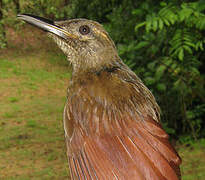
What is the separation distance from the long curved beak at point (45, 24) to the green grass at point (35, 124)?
3.52 m

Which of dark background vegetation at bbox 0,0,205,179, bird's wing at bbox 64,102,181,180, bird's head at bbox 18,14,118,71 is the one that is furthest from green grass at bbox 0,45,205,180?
bird's wing at bbox 64,102,181,180

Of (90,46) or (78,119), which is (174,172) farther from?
(90,46)

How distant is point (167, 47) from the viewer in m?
4.54

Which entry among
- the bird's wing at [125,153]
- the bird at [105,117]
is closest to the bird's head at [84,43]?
the bird at [105,117]

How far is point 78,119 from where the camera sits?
1.73 metres

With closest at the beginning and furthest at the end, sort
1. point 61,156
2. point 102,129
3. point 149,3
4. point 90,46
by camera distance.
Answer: point 102,129
point 90,46
point 149,3
point 61,156

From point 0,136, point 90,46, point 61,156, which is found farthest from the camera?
point 0,136

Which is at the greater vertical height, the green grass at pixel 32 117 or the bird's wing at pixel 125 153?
the bird's wing at pixel 125 153

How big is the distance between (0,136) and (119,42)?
381 centimetres

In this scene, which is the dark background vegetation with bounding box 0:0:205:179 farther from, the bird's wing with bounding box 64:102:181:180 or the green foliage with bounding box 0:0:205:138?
the bird's wing with bounding box 64:102:181:180

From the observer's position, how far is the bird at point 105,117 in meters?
1.54

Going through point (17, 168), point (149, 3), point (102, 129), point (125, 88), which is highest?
point (149, 3)

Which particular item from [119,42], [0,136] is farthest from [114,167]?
[0,136]

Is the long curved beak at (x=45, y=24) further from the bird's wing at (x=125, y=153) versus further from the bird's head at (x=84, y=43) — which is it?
the bird's wing at (x=125, y=153)
